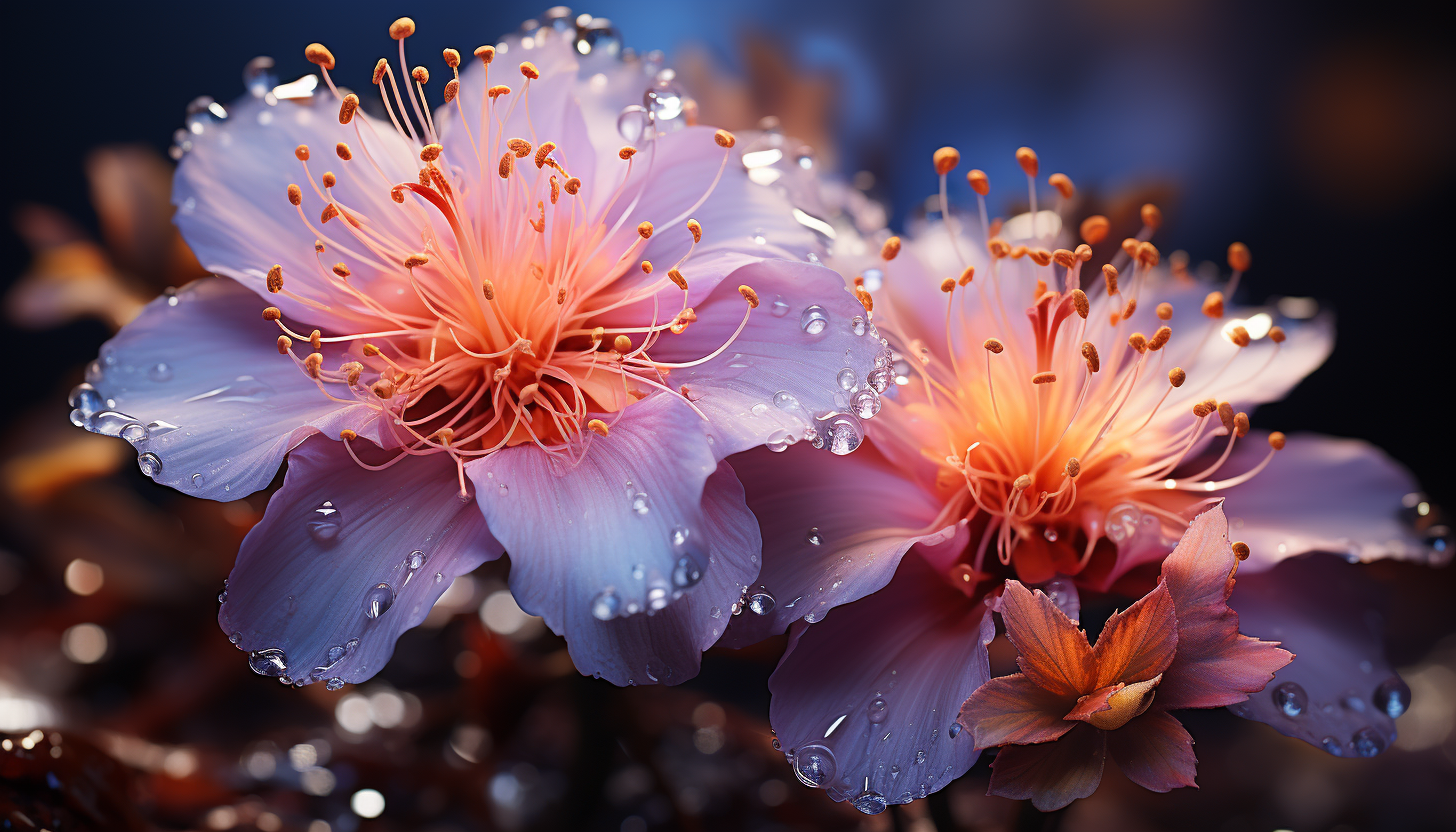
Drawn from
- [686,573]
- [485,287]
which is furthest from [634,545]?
[485,287]

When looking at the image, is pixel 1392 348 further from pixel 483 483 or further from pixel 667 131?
pixel 483 483

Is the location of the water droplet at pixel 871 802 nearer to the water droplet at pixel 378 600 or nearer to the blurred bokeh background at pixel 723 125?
the blurred bokeh background at pixel 723 125

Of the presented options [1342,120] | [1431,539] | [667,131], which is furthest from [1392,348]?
[667,131]

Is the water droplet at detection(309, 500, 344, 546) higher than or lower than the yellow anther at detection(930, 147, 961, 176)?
lower

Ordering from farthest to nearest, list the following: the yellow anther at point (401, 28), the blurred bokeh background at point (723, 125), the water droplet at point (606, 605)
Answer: the blurred bokeh background at point (723, 125) → the yellow anther at point (401, 28) → the water droplet at point (606, 605)

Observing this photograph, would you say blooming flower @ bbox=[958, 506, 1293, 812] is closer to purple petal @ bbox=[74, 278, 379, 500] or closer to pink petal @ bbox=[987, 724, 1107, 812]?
pink petal @ bbox=[987, 724, 1107, 812]

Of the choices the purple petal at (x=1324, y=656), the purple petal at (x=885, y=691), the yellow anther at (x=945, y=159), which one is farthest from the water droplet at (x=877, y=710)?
the yellow anther at (x=945, y=159)

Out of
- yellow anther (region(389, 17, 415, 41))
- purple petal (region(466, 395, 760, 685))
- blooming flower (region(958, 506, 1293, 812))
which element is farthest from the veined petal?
yellow anther (region(389, 17, 415, 41))
